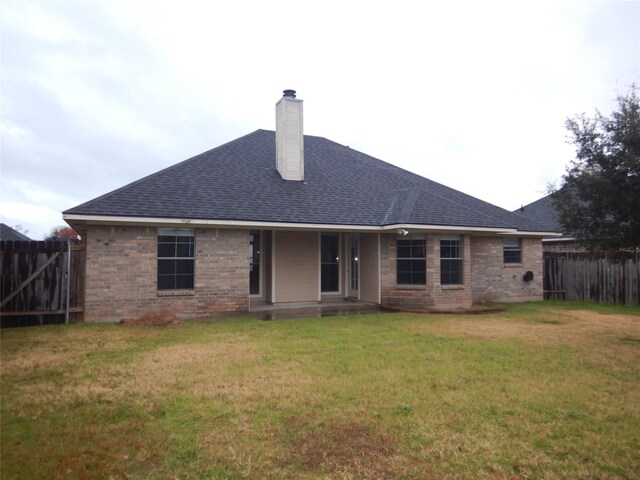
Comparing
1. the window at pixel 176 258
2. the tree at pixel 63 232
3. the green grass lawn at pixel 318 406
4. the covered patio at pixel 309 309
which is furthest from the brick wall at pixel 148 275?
the tree at pixel 63 232

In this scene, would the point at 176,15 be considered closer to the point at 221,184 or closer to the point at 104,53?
the point at 104,53

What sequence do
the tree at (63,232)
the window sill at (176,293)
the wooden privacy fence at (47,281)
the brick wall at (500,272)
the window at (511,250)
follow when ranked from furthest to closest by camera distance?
the tree at (63,232) → the window at (511,250) → the brick wall at (500,272) → the window sill at (176,293) → the wooden privacy fence at (47,281)

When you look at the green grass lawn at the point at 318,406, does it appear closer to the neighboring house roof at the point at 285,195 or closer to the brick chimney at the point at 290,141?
the neighboring house roof at the point at 285,195

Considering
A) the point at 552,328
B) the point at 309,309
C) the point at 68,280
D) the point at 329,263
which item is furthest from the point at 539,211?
the point at 68,280

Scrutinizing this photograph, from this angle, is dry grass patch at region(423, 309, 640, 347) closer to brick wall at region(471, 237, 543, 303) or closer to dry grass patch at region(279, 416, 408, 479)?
brick wall at region(471, 237, 543, 303)

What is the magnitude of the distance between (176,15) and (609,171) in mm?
8839

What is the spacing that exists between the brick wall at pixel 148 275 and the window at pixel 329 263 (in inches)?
138

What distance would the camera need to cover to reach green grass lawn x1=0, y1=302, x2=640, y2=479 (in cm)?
372

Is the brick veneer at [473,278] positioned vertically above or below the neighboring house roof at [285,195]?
below

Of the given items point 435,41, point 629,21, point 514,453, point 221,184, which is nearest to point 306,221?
point 221,184

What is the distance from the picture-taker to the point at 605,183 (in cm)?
903

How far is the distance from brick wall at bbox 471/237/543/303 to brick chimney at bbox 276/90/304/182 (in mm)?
6909

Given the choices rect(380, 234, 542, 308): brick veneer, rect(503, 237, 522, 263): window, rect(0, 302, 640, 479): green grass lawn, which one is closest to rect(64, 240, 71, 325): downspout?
rect(0, 302, 640, 479): green grass lawn

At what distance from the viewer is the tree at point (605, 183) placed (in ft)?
28.5
